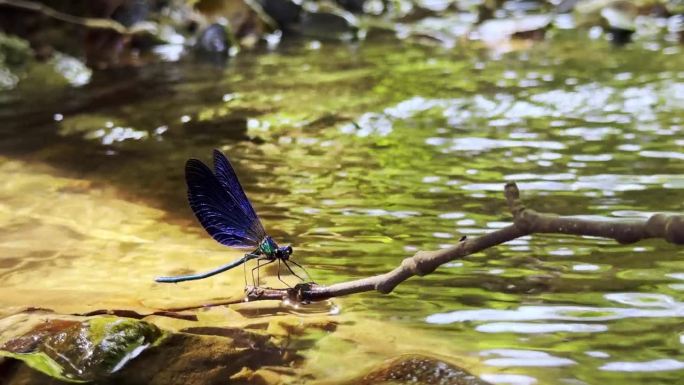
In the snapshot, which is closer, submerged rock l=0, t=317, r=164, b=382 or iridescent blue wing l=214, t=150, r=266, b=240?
submerged rock l=0, t=317, r=164, b=382

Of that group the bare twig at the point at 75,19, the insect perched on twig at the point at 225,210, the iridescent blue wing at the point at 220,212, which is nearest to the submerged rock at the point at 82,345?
the insect perched on twig at the point at 225,210

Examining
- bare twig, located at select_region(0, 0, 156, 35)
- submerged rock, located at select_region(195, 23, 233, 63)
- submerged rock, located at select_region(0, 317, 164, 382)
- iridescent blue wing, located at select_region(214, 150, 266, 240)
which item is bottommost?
submerged rock, located at select_region(0, 317, 164, 382)

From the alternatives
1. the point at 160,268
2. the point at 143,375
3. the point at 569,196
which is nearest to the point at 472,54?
the point at 569,196

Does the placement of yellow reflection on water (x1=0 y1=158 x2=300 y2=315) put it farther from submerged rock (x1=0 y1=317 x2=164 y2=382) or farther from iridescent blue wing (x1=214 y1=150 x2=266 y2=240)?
iridescent blue wing (x1=214 y1=150 x2=266 y2=240)

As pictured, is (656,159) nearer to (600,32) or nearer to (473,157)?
(473,157)

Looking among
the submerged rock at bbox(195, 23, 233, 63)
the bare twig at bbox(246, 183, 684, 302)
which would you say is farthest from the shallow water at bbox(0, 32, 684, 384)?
the submerged rock at bbox(195, 23, 233, 63)

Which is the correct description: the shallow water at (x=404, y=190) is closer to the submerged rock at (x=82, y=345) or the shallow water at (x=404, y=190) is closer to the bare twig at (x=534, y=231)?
the submerged rock at (x=82, y=345)
